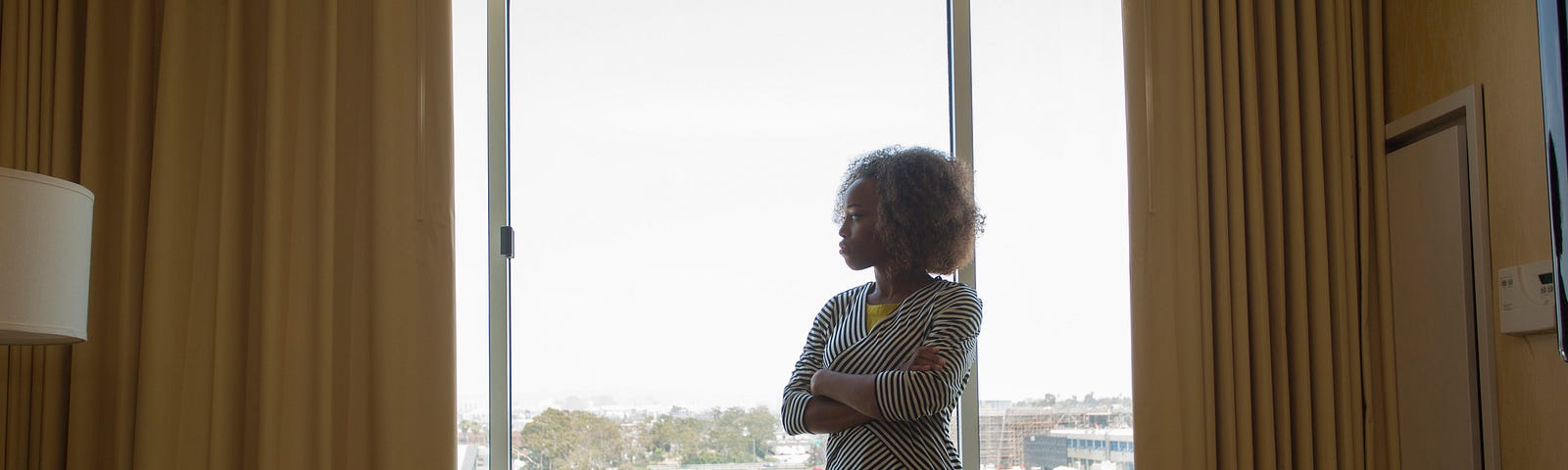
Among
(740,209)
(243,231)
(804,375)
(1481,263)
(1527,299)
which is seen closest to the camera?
(804,375)

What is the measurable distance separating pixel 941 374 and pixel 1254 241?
3.67 ft

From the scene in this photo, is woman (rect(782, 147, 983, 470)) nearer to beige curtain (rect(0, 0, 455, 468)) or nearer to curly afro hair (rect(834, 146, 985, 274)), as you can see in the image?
curly afro hair (rect(834, 146, 985, 274))

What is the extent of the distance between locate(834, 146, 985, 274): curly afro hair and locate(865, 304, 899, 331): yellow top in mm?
71

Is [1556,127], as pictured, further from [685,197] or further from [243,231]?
[243,231]

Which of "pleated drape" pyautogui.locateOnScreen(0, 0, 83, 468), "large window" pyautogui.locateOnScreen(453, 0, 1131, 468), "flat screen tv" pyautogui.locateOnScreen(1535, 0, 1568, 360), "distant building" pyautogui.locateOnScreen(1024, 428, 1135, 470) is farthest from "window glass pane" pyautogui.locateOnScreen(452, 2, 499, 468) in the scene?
"flat screen tv" pyautogui.locateOnScreen(1535, 0, 1568, 360)

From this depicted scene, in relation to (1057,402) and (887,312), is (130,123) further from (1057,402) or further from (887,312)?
(1057,402)

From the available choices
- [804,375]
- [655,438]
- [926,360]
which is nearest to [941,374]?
[926,360]

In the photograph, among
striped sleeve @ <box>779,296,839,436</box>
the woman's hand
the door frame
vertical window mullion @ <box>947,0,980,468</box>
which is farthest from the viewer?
vertical window mullion @ <box>947,0,980,468</box>

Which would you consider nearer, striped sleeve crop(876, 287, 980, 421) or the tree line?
striped sleeve crop(876, 287, 980, 421)

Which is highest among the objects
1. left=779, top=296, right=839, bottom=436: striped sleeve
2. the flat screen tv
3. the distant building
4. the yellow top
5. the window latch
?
the window latch

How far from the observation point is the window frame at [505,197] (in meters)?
2.93

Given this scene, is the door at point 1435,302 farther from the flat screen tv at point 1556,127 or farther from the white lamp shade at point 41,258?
the white lamp shade at point 41,258

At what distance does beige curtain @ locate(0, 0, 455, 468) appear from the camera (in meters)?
2.70

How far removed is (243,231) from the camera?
9.15 feet
